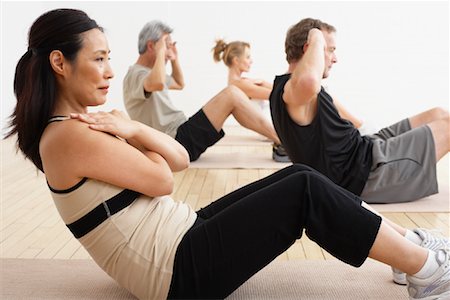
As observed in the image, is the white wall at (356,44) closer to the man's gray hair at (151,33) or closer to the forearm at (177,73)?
the forearm at (177,73)

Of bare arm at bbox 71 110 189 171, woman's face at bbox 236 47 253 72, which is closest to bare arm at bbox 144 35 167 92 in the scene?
woman's face at bbox 236 47 253 72

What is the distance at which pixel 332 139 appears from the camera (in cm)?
306

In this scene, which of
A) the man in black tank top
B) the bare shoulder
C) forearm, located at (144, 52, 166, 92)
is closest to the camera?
the bare shoulder

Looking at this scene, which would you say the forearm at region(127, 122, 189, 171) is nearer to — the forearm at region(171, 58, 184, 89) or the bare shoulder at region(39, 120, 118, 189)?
the bare shoulder at region(39, 120, 118, 189)

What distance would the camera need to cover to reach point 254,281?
222 centimetres

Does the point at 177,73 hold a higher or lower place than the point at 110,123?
lower

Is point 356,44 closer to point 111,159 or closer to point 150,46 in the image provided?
point 150,46

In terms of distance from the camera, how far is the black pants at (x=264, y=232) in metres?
1.81

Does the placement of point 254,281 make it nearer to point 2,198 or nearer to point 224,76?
point 2,198

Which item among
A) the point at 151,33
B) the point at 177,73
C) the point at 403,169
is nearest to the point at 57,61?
the point at 403,169

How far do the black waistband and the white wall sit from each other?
5.19 m

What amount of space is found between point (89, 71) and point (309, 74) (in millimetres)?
1154

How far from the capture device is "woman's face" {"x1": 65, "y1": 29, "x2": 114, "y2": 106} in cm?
186

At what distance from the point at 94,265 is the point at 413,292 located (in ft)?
3.75
